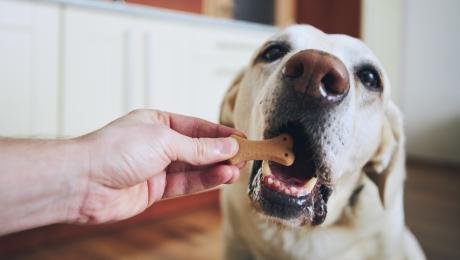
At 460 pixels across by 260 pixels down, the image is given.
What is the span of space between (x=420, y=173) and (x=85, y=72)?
2.87 metres

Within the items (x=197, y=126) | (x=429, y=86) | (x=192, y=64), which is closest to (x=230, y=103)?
(x=197, y=126)

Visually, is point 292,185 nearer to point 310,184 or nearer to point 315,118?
point 310,184

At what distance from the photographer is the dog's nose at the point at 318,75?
755 mm

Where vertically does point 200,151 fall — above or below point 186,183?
above

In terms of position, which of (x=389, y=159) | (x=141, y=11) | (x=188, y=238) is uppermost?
(x=141, y=11)

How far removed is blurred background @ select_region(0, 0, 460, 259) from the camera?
1.69 metres

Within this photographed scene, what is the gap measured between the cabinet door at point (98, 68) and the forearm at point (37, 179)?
1.22 metres

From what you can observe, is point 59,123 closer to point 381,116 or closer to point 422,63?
point 381,116

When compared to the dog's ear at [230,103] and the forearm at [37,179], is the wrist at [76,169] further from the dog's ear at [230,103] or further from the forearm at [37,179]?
the dog's ear at [230,103]

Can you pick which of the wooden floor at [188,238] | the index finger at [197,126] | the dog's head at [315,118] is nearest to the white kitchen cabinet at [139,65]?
the wooden floor at [188,238]

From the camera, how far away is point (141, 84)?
2.01 m

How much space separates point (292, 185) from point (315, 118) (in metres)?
0.19

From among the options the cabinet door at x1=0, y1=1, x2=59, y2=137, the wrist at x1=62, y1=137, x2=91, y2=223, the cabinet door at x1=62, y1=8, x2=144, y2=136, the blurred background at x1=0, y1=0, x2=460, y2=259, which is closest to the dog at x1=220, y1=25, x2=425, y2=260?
the wrist at x1=62, y1=137, x2=91, y2=223

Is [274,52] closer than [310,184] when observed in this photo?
No
